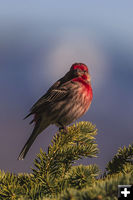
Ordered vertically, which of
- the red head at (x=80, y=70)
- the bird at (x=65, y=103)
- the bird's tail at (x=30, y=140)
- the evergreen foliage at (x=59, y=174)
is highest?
the red head at (x=80, y=70)

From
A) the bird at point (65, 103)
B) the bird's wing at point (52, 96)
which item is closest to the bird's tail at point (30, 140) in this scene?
the bird at point (65, 103)

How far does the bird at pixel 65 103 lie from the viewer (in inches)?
204

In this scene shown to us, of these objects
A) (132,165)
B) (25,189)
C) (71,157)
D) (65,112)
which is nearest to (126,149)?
(132,165)

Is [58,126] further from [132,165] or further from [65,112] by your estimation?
[132,165]

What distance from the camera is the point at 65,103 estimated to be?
529 cm

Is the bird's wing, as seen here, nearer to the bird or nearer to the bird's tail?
the bird

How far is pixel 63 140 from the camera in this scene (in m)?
3.70

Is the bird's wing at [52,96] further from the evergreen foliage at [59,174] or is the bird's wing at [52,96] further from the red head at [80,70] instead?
the evergreen foliage at [59,174]

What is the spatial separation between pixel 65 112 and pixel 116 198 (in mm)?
3457

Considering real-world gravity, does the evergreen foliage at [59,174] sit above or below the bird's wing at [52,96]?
below

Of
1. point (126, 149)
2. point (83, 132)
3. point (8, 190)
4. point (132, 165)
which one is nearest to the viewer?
point (8, 190)

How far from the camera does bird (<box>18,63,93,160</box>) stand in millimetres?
5176

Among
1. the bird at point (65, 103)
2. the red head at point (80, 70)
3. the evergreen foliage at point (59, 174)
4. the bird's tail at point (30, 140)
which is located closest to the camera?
the evergreen foliage at point (59, 174)

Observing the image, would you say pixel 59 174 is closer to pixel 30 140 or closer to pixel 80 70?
pixel 30 140
